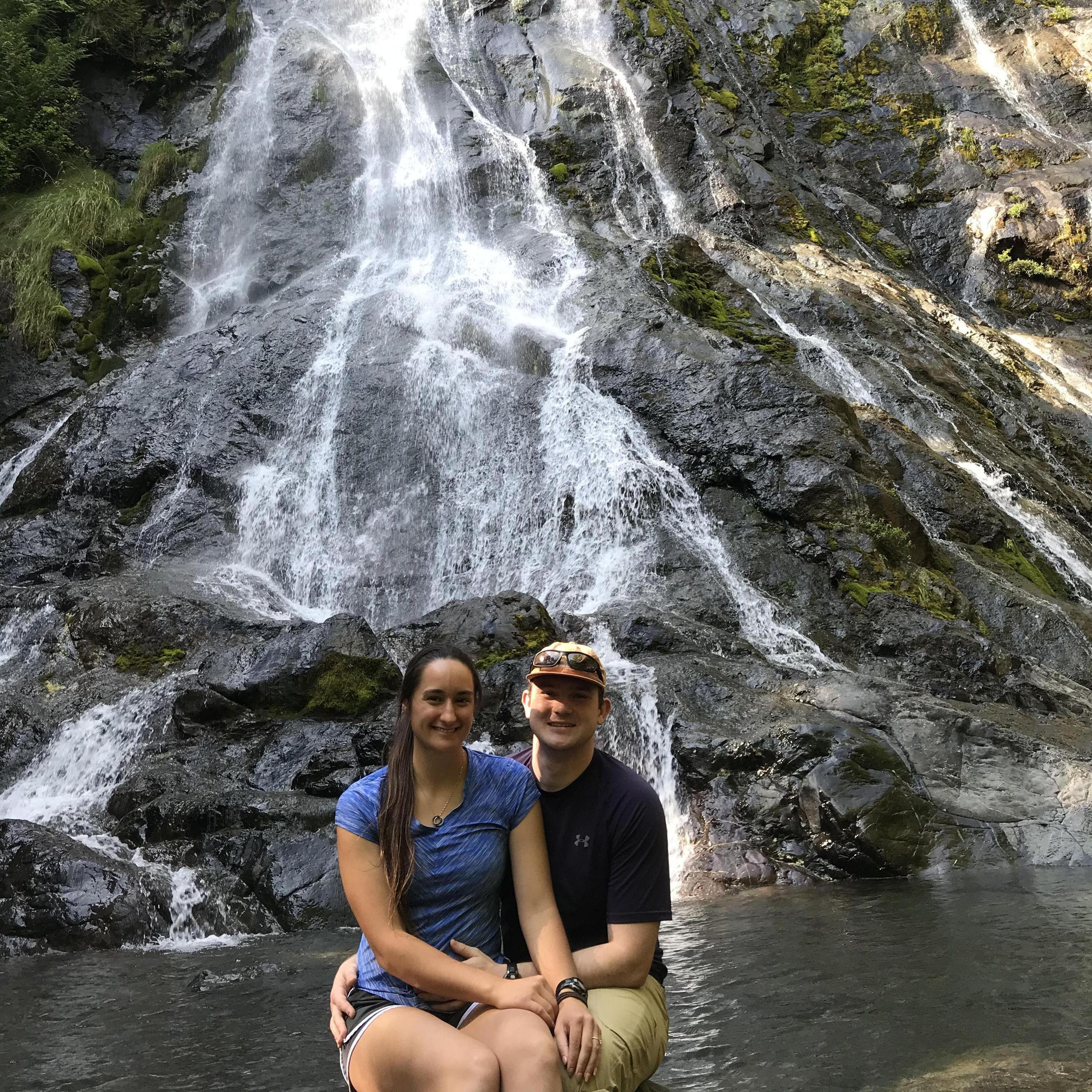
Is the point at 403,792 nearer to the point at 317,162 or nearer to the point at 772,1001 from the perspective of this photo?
the point at 772,1001

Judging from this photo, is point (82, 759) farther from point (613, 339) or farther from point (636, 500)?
point (613, 339)

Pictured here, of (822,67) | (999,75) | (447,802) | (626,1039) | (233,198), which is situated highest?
(822,67)

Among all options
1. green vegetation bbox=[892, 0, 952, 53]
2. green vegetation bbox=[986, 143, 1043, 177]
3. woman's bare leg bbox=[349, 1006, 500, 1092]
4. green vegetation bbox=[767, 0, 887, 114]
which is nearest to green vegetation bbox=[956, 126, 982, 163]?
green vegetation bbox=[986, 143, 1043, 177]

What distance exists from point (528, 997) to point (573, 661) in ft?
3.06

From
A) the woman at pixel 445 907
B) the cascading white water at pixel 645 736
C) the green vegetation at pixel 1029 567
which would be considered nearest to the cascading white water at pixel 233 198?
the cascading white water at pixel 645 736

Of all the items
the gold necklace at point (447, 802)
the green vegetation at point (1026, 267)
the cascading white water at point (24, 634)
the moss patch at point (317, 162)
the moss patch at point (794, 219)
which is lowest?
the gold necklace at point (447, 802)

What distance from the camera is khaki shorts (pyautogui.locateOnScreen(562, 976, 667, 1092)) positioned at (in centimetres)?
279

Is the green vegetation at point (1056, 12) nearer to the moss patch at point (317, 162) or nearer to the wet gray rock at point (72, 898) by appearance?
the moss patch at point (317, 162)

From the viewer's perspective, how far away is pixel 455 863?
304cm

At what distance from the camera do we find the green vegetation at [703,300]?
16.4m

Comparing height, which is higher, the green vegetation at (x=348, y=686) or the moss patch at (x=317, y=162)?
the moss patch at (x=317, y=162)

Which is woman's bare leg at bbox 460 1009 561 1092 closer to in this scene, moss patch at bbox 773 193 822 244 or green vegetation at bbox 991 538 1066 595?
green vegetation at bbox 991 538 1066 595

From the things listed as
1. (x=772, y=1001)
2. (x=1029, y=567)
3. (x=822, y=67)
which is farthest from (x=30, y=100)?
(x=772, y=1001)

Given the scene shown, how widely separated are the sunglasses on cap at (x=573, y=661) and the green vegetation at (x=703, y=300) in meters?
13.1
